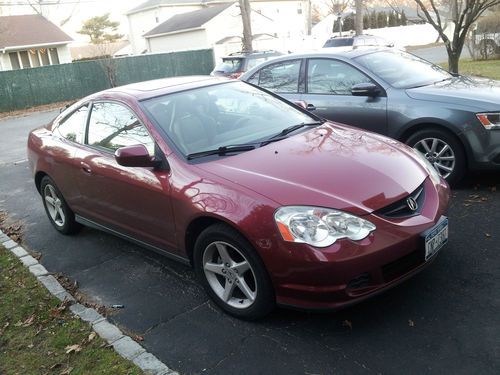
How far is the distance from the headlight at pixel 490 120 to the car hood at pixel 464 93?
67 millimetres

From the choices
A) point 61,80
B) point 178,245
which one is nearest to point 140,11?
point 61,80

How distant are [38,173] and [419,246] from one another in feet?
14.0

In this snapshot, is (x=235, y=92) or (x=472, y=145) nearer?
(x=235, y=92)

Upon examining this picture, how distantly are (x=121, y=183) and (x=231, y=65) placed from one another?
39.7ft

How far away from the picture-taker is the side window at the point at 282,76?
6.77 metres

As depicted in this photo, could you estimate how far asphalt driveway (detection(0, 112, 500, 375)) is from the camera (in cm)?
295

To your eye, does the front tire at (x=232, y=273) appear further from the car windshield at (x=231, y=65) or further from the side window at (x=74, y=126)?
the car windshield at (x=231, y=65)

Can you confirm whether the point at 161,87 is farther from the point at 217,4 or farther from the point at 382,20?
the point at 382,20

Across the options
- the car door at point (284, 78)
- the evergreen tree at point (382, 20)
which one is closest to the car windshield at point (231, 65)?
the car door at point (284, 78)

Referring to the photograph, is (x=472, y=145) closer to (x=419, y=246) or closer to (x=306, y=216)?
(x=419, y=246)

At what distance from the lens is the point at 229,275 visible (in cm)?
346

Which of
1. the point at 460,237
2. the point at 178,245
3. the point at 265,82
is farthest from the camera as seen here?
the point at 265,82

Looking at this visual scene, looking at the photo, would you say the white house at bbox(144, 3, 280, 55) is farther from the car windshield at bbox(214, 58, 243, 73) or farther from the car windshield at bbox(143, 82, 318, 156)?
the car windshield at bbox(143, 82, 318, 156)

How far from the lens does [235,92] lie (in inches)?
182
